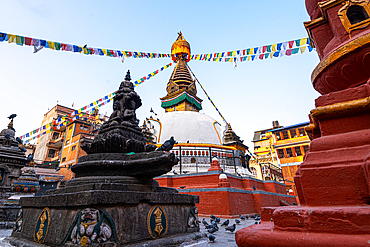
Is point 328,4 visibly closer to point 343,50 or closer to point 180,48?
point 343,50

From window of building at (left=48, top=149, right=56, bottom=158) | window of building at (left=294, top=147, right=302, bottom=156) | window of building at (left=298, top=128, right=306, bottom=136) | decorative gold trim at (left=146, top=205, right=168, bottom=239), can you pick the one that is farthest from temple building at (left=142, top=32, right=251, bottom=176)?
window of building at (left=48, top=149, right=56, bottom=158)

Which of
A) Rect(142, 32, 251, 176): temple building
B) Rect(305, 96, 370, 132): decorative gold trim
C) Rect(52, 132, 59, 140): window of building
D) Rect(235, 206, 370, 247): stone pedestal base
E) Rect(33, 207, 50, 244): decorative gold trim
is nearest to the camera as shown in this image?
Rect(235, 206, 370, 247): stone pedestal base

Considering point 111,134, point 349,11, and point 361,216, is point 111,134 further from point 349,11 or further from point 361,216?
point 349,11

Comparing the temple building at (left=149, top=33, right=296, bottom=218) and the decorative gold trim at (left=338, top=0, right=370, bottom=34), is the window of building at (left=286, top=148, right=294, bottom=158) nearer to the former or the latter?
the temple building at (left=149, top=33, right=296, bottom=218)

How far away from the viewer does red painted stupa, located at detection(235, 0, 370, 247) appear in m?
1.49

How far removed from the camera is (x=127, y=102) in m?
4.70

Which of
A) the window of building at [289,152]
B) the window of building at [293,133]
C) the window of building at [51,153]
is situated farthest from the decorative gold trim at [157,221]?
the window of building at [51,153]

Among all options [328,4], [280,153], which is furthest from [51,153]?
[328,4]

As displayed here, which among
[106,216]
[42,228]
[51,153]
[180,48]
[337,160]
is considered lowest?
[42,228]

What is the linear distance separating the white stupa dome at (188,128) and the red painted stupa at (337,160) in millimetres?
15852

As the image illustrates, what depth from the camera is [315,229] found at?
1554mm

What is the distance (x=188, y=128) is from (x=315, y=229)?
59.0 feet

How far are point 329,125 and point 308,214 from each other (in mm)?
1162

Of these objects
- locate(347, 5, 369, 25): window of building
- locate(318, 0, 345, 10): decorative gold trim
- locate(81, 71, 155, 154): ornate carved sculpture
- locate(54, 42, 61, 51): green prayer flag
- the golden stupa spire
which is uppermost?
the golden stupa spire
